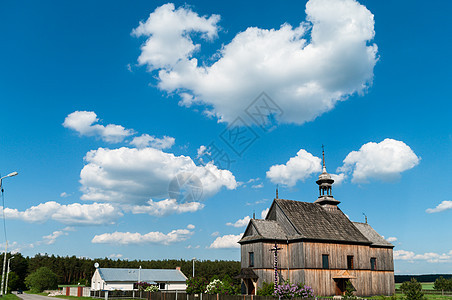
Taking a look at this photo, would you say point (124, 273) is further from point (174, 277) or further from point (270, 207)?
point (270, 207)

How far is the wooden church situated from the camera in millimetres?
47188

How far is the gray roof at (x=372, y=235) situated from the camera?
189 ft

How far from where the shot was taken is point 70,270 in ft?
453

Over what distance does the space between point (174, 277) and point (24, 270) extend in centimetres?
6063

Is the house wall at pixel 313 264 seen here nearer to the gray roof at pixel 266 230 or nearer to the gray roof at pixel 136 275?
the gray roof at pixel 266 230

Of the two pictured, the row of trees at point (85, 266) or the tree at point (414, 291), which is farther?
the row of trees at point (85, 266)

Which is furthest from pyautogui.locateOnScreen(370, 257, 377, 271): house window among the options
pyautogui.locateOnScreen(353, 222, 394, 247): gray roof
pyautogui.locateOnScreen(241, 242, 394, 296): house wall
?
pyautogui.locateOnScreen(353, 222, 394, 247): gray roof

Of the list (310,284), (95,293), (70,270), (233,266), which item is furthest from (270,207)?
(70,270)

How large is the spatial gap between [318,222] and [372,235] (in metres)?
12.7

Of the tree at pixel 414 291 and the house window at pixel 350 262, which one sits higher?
the house window at pixel 350 262

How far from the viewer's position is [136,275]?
7556cm

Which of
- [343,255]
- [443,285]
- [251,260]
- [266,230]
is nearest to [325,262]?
[343,255]

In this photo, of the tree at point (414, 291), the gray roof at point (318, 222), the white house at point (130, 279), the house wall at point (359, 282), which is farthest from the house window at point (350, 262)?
the white house at point (130, 279)

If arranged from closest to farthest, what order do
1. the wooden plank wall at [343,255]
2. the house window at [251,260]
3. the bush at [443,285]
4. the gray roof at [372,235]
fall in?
the wooden plank wall at [343,255] → the house window at [251,260] → the gray roof at [372,235] → the bush at [443,285]
